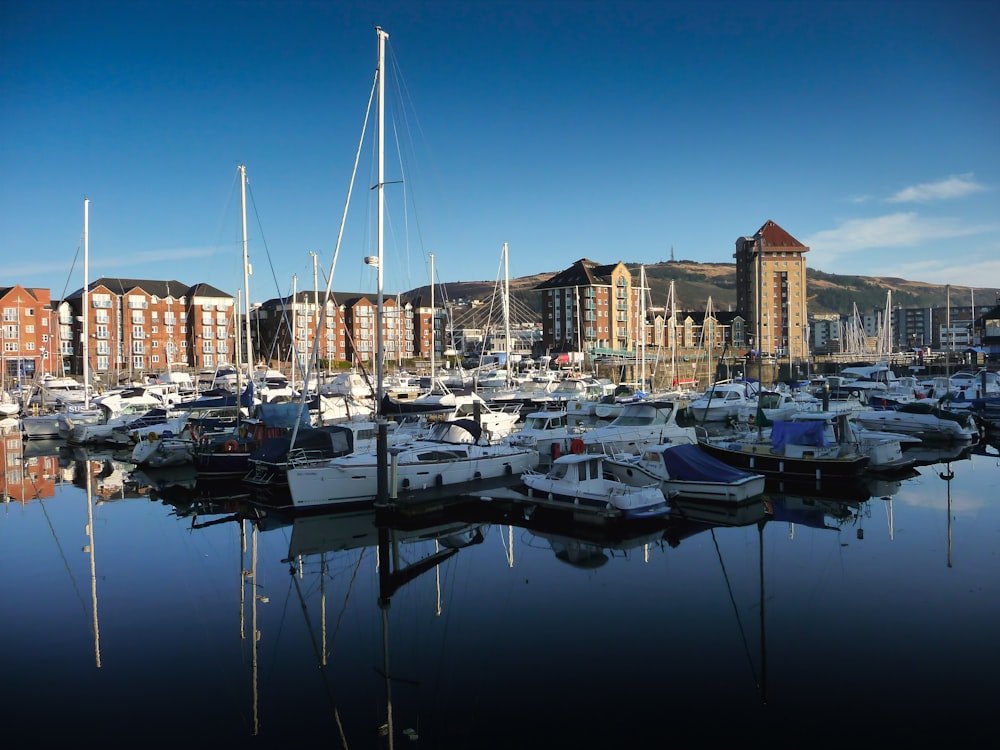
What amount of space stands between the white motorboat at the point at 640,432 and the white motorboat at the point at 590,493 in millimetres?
5218

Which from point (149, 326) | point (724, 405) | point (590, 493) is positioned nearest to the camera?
point (590, 493)

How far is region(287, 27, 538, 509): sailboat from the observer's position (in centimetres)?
2339

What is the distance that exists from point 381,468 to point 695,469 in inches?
387

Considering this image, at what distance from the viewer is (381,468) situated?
73.8ft

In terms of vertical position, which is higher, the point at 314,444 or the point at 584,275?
the point at 584,275

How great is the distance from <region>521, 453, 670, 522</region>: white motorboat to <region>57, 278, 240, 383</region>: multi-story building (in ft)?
277

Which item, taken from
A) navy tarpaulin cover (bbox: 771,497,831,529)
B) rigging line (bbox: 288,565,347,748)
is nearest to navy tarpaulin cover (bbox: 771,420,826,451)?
navy tarpaulin cover (bbox: 771,497,831,529)

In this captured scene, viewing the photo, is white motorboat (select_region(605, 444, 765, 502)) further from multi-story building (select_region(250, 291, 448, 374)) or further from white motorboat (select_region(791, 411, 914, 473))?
multi-story building (select_region(250, 291, 448, 374))

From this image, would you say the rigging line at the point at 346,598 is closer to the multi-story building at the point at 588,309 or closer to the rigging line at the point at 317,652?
the rigging line at the point at 317,652

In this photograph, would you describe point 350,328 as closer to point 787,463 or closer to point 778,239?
point 778,239

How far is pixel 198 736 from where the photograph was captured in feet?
34.2

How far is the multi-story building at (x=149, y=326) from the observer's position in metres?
104

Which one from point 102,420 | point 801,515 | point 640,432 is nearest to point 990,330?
point 640,432

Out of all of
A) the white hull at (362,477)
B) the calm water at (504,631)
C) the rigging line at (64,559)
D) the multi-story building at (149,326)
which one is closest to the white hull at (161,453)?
the rigging line at (64,559)
